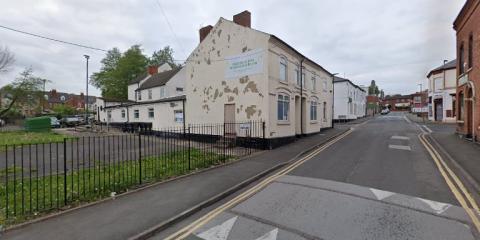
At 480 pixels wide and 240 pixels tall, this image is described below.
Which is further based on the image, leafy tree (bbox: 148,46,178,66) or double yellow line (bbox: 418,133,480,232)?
leafy tree (bbox: 148,46,178,66)

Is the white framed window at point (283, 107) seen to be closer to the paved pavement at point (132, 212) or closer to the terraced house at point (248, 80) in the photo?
the terraced house at point (248, 80)

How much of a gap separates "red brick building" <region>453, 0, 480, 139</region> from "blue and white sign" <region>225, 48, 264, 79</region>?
11.4 meters

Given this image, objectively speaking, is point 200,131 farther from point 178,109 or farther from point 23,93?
point 23,93

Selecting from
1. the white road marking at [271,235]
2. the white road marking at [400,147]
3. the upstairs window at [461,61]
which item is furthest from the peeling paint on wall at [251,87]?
the upstairs window at [461,61]

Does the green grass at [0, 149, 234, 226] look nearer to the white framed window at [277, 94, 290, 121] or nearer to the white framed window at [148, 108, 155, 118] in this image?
the white framed window at [277, 94, 290, 121]

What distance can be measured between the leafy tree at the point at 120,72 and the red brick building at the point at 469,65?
52457 mm

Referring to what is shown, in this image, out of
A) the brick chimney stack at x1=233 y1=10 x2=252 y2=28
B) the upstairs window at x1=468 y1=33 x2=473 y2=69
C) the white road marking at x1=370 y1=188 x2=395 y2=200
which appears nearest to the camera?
the white road marking at x1=370 y1=188 x2=395 y2=200

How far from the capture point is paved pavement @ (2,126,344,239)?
16.1ft

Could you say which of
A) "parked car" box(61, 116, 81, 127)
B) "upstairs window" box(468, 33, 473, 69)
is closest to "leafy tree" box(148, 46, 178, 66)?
"parked car" box(61, 116, 81, 127)

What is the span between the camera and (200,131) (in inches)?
803

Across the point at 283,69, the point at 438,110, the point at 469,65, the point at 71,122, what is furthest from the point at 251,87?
the point at 71,122

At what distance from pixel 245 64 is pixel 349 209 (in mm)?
12680

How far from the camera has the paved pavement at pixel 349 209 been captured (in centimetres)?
475

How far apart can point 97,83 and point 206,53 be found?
4920 centimetres
